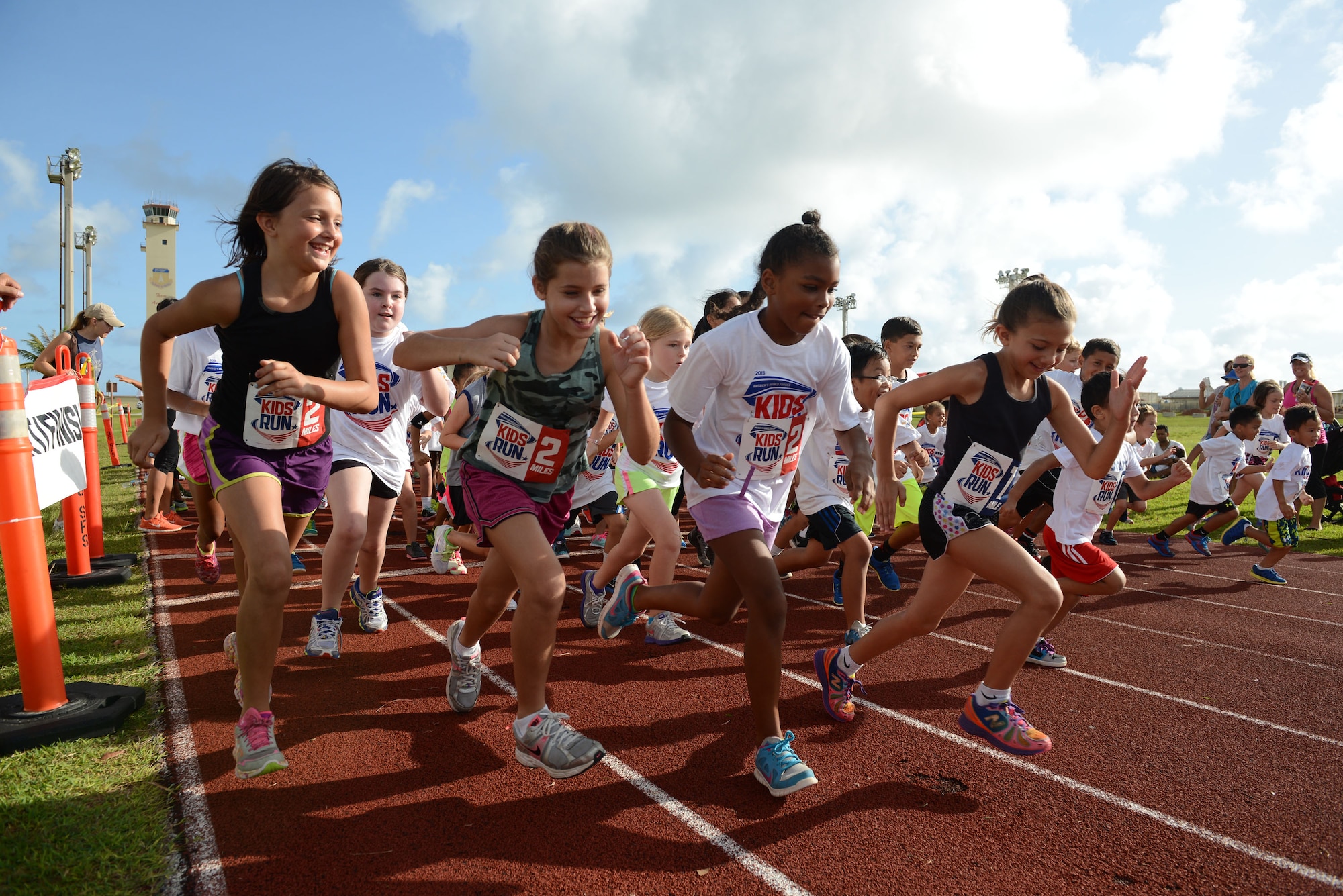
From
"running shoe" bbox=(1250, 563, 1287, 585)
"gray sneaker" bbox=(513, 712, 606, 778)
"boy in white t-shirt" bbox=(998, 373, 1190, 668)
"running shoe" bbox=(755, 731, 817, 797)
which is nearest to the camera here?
"gray sneaker" bbox=(513, 712, 606, 778)

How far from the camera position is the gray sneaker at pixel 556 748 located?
8.58 feet

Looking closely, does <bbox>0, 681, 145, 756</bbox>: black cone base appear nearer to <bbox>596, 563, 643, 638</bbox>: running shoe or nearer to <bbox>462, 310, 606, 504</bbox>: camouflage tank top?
<bbox>462, 310, 606, 504</bbox>: camouflage tank top

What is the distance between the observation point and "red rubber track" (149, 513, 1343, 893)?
2.41 m

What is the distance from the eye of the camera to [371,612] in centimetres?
492

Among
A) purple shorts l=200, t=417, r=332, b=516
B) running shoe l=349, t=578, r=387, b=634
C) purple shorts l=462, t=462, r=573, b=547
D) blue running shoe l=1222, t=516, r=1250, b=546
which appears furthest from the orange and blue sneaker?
blue running shoe l=1222, t=516, r=1250, b=546

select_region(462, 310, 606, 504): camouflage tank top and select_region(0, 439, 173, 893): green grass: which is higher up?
select_region(462, 310, 606, 504): camouflage tank top

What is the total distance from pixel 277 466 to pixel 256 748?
3.48 feet

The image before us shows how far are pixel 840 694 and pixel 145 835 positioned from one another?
272 cm

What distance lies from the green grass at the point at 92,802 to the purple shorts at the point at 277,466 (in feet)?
3.54

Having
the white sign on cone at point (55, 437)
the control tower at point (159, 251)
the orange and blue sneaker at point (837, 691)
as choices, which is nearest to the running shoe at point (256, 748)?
the white sign on cone at point (55, 437)

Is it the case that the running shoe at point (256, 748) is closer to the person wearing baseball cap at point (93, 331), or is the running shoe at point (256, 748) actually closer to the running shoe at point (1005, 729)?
the running shoe at point (1005, 729)

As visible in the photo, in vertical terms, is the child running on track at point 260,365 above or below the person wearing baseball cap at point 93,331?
below

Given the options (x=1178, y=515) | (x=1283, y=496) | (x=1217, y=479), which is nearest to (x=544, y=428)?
(x=1283, y=496)

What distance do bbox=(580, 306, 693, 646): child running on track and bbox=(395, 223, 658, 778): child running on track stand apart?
1.50 m
